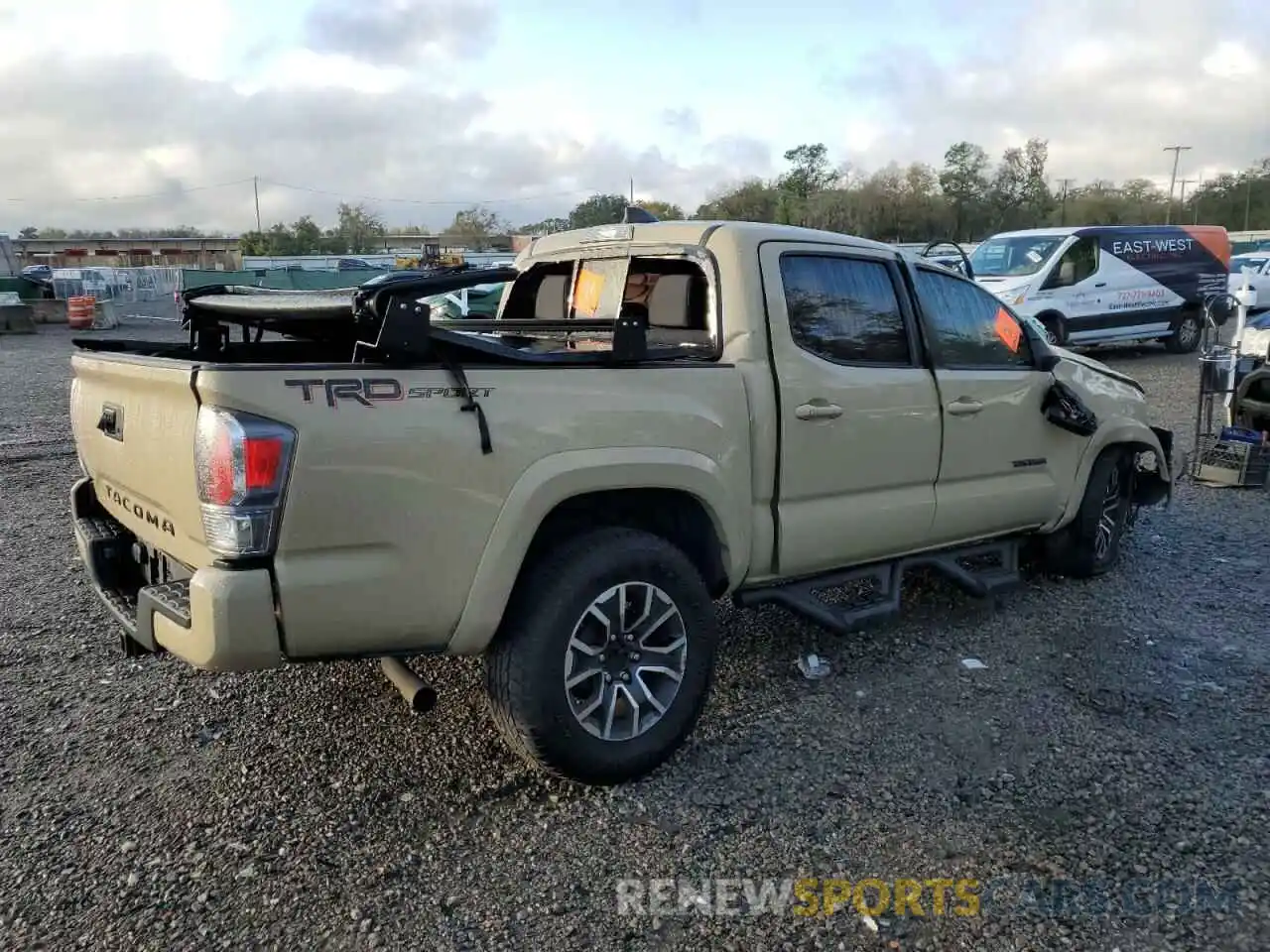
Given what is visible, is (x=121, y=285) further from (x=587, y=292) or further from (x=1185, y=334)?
(x=587, y=292)

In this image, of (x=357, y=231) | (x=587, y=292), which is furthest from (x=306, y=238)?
(x=587, y=292)

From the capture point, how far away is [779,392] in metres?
3.68

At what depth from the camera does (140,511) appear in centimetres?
325

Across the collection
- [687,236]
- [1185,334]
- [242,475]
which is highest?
[687,236]

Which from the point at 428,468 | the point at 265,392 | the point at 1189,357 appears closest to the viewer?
the point at 265,392

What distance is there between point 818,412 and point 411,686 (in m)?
1.83

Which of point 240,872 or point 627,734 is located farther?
point 627,734

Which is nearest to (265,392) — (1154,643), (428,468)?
(428,468)

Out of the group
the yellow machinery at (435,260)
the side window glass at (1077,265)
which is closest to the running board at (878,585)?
the yellow machinery at (435,260)

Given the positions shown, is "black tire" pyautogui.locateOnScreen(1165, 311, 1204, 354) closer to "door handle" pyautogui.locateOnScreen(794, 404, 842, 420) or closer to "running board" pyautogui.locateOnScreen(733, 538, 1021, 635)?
"running board" pyautogui.locateOnScreen(733, 538, 1021, 635)

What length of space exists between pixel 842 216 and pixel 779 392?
5019 cm

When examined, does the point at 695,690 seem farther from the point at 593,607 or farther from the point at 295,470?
the point at 295,470

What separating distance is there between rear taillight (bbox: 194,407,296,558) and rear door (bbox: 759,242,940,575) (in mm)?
1861

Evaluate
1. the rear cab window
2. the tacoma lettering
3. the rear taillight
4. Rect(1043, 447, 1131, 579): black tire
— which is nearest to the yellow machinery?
the rear cab window
